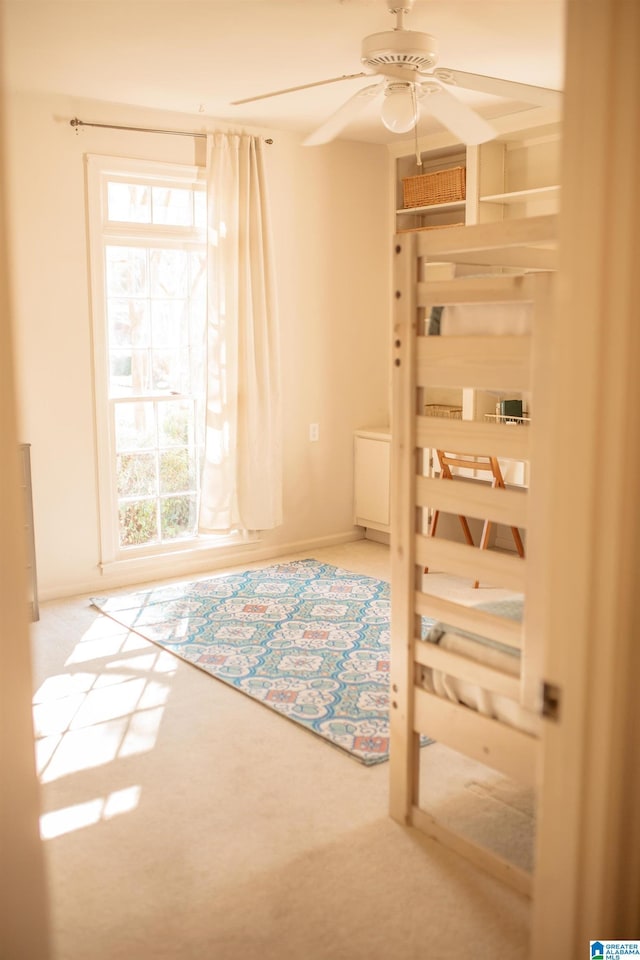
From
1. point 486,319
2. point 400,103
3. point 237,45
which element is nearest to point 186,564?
point 237,45

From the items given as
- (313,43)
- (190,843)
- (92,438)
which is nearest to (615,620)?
(190,843)

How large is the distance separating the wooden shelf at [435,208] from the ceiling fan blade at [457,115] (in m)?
1.82

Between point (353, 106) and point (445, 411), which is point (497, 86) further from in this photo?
point (445, 411)

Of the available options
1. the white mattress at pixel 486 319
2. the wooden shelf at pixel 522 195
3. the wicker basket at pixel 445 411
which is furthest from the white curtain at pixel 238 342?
the white mattress at pixel 486 319

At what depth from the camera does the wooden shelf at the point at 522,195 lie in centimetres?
471

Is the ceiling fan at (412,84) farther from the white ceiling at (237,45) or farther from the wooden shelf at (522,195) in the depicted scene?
the wooden shelf at (522,195)

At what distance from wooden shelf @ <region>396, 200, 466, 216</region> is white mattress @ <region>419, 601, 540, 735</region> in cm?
337

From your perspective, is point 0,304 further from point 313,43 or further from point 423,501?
point 313,43

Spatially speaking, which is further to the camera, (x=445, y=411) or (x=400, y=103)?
(x=445, y=411)

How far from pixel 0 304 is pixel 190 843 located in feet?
6.39

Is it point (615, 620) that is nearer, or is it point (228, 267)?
point (615, 620)

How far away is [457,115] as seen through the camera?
325cm

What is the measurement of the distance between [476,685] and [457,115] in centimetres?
209

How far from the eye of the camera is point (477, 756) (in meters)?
2.35
